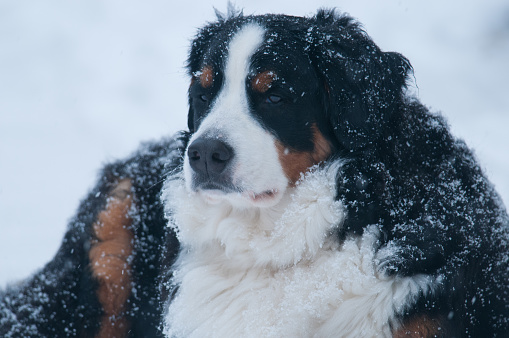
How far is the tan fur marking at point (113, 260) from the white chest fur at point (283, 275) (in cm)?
59

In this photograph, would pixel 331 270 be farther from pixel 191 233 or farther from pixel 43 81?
pixel 43 81

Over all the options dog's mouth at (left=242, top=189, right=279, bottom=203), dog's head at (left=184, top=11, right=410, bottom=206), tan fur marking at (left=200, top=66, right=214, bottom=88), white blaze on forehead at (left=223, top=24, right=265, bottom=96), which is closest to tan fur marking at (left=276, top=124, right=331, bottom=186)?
dog's head at (left=184, top=11, right=410, bottom=206)

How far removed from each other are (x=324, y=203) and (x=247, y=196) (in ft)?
1.26

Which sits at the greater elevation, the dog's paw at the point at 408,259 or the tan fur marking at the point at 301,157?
the tan fur marking at the point at 301,157

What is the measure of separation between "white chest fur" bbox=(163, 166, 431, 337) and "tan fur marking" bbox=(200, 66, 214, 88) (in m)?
0.61

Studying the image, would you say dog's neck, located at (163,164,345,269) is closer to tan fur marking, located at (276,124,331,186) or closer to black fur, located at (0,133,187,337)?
tan fur marking, located at (276,124,331,186)

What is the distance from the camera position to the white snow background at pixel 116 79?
17.5 feet

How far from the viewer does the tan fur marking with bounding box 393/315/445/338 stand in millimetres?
2551

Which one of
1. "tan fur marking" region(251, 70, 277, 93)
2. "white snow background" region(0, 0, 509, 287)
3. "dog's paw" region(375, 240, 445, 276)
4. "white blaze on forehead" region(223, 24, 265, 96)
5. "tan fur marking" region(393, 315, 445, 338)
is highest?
"white snow background" region(0, 0, 509, 287)

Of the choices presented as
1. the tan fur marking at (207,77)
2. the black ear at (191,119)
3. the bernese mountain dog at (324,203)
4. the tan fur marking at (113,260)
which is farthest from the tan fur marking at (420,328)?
the tan fur marking at (113,260)

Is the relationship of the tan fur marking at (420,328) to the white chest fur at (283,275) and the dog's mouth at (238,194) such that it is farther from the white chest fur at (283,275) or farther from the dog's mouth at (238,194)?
the dog's mouth at (238,194)

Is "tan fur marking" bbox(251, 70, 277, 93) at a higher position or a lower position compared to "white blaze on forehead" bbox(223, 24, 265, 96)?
lower

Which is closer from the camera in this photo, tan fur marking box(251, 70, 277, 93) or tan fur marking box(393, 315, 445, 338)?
tan fur marking box(393, 315, 445, 338)

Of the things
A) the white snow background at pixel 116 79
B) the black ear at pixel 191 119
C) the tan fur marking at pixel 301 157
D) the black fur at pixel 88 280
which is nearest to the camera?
the tan fur marking at pixel 301 157
